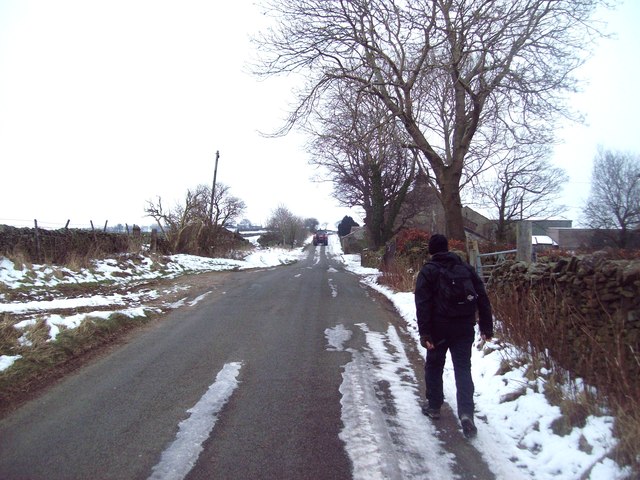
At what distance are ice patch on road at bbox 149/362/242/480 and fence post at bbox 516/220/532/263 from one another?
17.7 feet

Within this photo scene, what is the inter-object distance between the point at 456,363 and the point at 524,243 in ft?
15.4

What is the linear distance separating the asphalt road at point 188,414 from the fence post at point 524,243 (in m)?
3.15

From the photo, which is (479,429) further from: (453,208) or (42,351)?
(453,208)

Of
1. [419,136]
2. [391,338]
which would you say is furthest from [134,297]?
[419,136]

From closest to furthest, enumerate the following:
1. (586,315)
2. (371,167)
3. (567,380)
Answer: (567,380), (586,315), (371,167)

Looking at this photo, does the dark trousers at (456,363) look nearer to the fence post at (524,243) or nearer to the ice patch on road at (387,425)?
the ice patch on road at (387,425)

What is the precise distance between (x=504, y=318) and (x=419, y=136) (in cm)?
1051

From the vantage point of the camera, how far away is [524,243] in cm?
837

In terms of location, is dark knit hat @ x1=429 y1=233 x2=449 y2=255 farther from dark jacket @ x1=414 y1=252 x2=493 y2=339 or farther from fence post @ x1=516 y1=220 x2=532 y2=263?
fence post @ x1=516 y1=220 x2=532 y2=263

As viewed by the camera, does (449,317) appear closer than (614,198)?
Yes

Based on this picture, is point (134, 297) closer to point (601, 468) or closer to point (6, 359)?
point (6, 359)

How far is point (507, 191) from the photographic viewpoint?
52.9 metres

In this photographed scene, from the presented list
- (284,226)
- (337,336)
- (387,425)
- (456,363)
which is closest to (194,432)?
(387,425)

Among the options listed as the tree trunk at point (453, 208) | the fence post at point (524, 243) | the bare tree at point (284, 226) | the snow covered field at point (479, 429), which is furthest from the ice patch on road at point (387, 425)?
the bare tree at point (284, 226)
